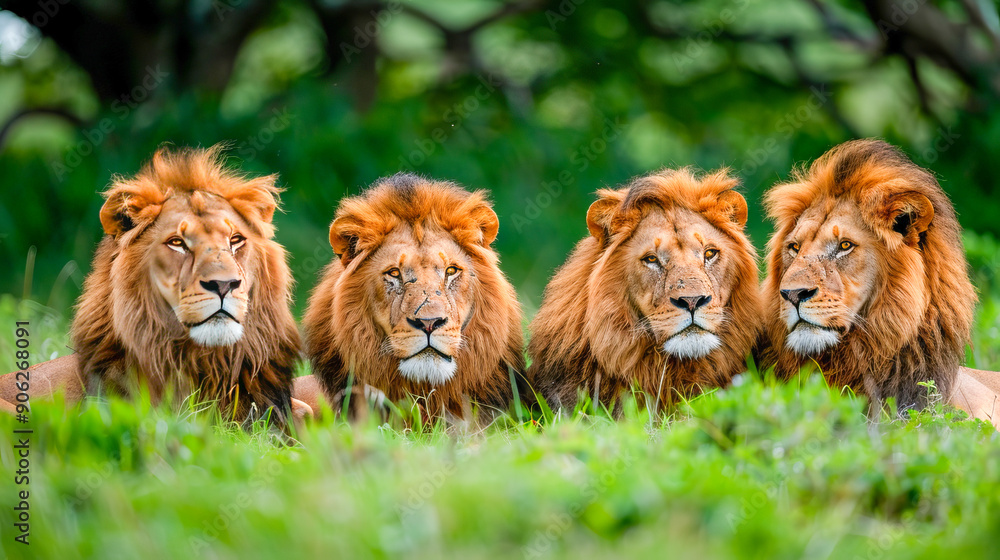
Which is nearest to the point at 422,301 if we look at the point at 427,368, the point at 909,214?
the point at 427,368

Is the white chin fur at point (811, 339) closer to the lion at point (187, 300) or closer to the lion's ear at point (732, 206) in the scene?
the lion's ear at point (732, 206)

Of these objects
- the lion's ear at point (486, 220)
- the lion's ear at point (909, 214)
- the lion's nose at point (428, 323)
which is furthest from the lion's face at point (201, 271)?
the lion's ear at point (909, 214)

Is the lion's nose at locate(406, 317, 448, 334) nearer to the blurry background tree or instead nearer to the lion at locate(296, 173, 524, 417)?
the lion at locate(296, 173, 524, 417)

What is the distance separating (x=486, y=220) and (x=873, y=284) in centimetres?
166

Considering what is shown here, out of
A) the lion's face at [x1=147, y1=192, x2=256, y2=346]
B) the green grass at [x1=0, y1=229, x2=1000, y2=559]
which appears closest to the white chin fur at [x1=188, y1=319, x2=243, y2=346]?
the lion's face at [x1=147, y1=192, x2=256, y2=346]

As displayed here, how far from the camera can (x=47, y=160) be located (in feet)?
27.9

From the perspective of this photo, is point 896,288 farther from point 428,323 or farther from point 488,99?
point 488,99

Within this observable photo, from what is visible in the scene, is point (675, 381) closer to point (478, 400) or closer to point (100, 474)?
point (478, 400)

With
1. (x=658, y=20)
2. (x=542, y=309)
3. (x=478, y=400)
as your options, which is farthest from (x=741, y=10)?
(x=478, y=400)

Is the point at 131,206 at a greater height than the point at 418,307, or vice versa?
the point at 131,206

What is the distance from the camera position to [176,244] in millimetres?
3664

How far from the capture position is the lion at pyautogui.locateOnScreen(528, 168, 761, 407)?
381 centimetres

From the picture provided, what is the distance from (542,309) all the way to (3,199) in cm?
593

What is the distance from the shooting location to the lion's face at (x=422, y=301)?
377 cm
